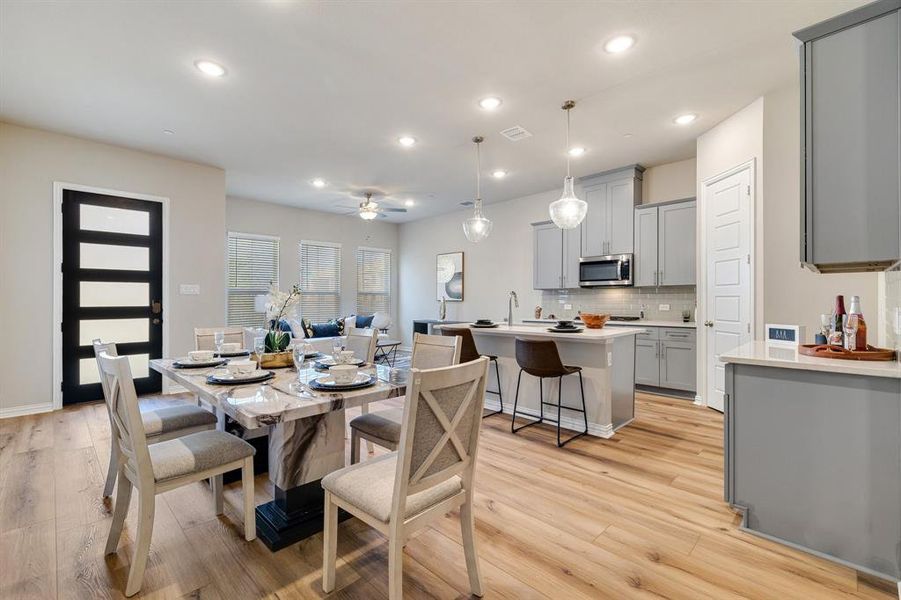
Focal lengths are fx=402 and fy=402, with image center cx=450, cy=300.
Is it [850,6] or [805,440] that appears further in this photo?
[850,6]

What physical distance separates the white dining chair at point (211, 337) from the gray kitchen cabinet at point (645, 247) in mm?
4660

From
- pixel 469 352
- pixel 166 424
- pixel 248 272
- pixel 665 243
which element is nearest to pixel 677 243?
pixel 665 243

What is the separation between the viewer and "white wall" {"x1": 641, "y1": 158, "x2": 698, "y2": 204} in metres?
5.03

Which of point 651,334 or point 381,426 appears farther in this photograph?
point 651,334

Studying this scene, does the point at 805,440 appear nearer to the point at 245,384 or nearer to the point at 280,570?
the point at 280,570

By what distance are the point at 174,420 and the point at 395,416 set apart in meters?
1.24

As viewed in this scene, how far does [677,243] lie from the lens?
491cm

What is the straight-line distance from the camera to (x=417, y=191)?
6426mm

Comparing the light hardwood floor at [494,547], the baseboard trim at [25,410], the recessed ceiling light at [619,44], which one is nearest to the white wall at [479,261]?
the recessed ceiling light at [619,44]

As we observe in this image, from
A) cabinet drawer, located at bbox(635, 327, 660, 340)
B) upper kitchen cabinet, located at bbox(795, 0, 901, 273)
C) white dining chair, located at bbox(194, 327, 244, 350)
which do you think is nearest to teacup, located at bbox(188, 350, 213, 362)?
white dining chair, located at bbox(194, 327, 244, 350)

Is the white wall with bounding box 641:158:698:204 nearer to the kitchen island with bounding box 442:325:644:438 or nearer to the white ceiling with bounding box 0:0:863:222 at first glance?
the white ceiling with bounding box 0:0:863:222

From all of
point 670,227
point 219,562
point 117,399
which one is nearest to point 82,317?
point 117,399

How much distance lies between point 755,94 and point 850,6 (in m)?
1.07

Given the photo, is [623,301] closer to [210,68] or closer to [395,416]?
[395,416]
